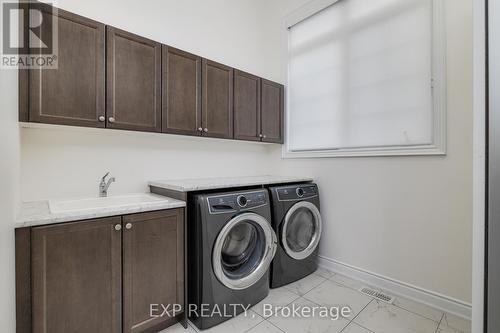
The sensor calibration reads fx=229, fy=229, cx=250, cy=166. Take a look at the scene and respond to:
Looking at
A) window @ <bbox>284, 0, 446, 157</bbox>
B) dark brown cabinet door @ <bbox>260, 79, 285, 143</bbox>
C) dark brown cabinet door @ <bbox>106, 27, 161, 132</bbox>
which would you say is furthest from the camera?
dark brown cabinet door @ <bbox>260, 79, 285, 143</bbox>

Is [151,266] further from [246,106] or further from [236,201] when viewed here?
[246,106]

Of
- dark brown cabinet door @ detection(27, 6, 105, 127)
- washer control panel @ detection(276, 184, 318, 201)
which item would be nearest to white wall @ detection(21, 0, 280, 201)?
dark brown cabinet door @ detection(27, 6, 105, 127)

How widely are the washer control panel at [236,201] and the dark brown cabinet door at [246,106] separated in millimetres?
786

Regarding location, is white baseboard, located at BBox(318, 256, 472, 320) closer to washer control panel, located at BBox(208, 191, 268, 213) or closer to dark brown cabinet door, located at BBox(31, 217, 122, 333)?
washer control panel, located at BBox(208, 191, 268, 213)

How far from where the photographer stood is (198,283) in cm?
153

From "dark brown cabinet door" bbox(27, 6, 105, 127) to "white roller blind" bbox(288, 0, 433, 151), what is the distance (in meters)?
1.93

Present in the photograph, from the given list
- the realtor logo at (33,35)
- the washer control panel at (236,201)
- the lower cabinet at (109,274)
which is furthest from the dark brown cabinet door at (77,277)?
the realtor logo at (33,35)

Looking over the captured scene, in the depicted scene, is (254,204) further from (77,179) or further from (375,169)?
(77,179)

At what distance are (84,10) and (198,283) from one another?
7.15 ft

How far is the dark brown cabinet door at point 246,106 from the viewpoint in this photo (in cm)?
233

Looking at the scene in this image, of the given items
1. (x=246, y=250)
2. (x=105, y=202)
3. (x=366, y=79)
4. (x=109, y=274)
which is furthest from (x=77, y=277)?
(x=366, y=79)

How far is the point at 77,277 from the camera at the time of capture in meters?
1.19

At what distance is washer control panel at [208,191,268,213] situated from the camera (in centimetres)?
156

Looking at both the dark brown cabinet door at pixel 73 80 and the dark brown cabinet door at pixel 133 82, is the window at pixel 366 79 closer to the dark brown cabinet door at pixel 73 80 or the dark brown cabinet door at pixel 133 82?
the dark brown cabinet door at pixel 133 82
